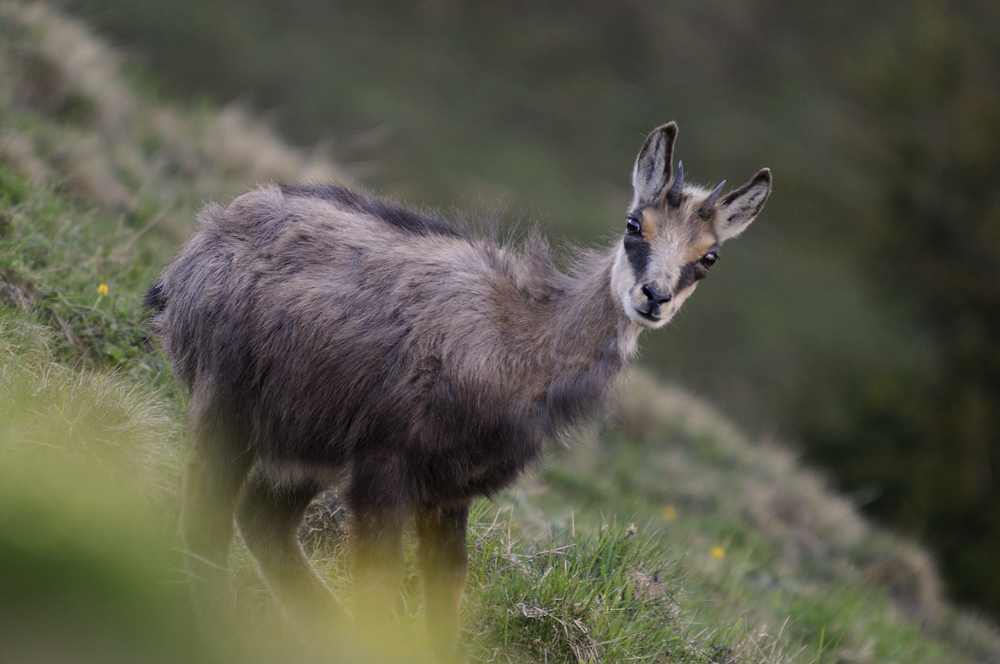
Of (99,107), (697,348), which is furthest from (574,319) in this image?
(697,348)

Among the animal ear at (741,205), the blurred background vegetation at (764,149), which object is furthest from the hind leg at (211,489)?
the animal ear at (741,205)

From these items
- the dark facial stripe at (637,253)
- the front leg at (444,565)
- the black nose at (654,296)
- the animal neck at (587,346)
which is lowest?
the front leg at (444,565)

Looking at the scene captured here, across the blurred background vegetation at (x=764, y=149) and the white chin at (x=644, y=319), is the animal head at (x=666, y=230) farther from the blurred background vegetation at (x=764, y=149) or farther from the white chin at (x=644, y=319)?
the blurred background vegetation at (x=764, y=149)

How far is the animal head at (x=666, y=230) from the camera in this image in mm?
4668

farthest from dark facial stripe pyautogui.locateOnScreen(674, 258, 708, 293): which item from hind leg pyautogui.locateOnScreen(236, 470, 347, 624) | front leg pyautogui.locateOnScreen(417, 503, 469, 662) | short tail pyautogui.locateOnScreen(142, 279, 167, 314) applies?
short tail pyautogui.locateOnScreen(142, 279, 167, 314)

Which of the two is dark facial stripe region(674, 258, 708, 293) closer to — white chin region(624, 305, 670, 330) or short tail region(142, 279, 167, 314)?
white chin region(624, 305, 670, 330)

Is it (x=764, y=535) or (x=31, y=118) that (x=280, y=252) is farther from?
(x=764, y=535)

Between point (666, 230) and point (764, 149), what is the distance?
28.4 metres

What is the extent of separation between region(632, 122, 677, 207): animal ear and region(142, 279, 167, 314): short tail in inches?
106

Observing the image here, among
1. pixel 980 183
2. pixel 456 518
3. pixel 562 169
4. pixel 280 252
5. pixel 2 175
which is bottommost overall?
pixel 2 175

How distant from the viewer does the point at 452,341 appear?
4605 mm

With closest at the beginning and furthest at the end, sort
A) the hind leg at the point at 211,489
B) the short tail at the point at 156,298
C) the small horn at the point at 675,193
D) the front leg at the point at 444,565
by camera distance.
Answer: the front leg at the point at 444,565
the hind leg at the point at 211,489
the small horn at the point at 675,193
the short tail at the point at 156,298

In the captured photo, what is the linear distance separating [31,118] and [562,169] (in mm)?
19315

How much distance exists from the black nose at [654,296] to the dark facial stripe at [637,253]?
102 mm
